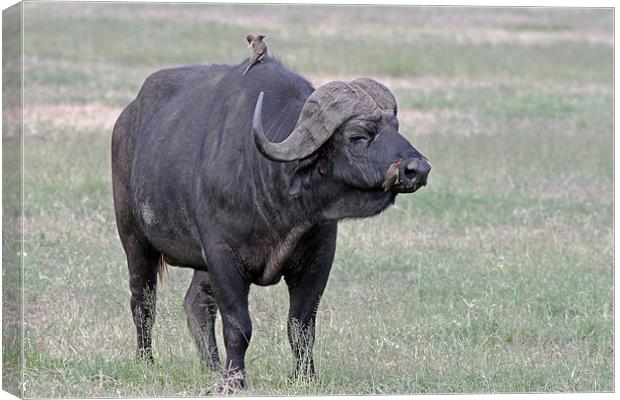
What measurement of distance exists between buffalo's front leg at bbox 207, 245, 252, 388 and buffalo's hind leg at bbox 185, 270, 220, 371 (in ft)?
2.58

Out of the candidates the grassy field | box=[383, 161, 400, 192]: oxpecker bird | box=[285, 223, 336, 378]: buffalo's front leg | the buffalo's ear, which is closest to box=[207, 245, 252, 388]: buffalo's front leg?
the grassy field

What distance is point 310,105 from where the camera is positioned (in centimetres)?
827

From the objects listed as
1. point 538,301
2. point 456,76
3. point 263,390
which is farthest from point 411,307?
point 456,76

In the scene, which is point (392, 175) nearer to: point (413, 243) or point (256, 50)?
point (256, 50)

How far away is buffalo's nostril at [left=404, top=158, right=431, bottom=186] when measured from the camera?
7.84 m

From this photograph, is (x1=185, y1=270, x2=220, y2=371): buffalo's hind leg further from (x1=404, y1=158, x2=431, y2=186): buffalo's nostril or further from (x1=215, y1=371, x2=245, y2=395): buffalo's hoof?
(x1=404, y1=158, x2=431, y2=186): buffalo's nostril

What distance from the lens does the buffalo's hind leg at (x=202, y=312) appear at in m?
9.76

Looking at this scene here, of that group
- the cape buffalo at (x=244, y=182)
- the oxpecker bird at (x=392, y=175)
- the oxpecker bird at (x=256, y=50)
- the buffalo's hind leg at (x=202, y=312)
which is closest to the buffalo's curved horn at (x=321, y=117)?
the cape buffalo at (x=244, y=182)

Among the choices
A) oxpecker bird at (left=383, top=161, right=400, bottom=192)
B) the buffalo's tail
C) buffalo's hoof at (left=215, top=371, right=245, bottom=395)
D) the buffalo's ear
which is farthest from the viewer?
the buffalo's tail

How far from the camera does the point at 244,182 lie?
877cm

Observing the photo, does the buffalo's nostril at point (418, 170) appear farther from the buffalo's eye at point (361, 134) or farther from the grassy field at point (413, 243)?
the grassy field at point (413, 243)

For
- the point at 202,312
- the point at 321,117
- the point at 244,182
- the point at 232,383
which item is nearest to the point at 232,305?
the point at 232,383

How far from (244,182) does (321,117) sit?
805mm

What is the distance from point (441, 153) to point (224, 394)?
38.0 ft
